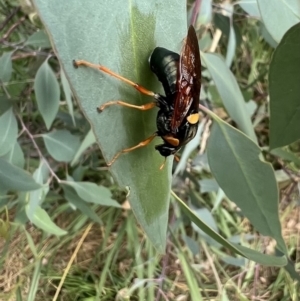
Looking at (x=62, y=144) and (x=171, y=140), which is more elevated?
(x=171, y=140)

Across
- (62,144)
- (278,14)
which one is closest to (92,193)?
(62,144)

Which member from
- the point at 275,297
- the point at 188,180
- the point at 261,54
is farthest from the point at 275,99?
the point at 261,54

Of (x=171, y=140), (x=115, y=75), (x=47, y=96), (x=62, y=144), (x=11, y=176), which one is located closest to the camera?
(x=115, y=75)

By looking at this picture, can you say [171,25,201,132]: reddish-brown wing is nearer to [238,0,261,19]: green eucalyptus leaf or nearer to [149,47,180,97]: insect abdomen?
[149,47,180,97]: insect abdomen

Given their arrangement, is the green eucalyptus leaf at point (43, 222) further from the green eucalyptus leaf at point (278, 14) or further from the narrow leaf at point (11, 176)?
the green eucalyptus leaf at point (278, 14)

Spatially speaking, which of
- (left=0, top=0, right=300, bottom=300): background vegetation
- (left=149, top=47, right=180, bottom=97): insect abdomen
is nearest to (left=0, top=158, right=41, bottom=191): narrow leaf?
(left=0, top=0, right=300, bottom=300): background vegetation

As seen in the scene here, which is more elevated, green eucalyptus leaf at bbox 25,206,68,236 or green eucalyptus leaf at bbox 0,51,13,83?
green eucalyptus leaf at bbox 0,51,13,83

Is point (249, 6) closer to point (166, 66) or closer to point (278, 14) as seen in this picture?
point (278, 14)
